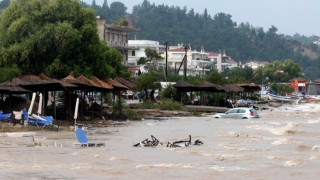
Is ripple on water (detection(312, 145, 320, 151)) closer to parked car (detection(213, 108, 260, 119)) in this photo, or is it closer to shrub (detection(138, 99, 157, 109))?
parked car (detection(213, 108, 260, 119))

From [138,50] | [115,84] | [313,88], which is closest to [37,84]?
[115,84]

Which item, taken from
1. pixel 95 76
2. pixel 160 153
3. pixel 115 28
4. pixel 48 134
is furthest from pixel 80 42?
pixel 115 28

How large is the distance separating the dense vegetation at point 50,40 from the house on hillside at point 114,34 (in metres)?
46.0

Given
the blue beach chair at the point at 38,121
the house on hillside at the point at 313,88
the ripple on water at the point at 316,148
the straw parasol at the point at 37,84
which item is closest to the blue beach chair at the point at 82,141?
the ripple on water at the point at 316,148

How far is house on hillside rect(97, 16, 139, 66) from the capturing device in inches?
3728

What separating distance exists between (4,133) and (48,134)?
202 centimetres

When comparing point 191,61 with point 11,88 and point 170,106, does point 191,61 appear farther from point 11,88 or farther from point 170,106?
point 11,88

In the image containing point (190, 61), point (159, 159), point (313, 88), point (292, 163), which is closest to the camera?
point (292, 163)

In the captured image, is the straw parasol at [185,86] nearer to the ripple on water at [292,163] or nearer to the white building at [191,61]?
the ripple on water at [292,163]

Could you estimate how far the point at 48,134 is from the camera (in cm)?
3019

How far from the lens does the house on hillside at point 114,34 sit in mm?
94688

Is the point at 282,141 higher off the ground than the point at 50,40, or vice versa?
the point at 50,40

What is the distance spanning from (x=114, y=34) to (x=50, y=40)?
177 ft

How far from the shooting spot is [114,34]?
98812 mm
